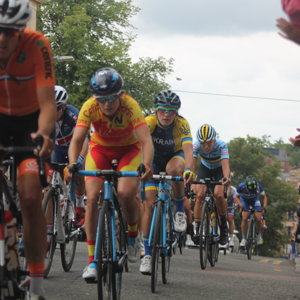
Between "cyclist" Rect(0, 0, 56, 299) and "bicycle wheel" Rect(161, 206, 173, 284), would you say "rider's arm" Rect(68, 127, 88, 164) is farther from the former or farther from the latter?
"bicycle wheel" Rect(161, 206, 173, 284)

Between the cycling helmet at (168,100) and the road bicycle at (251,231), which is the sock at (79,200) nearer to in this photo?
the cycling helmet at (168,100)

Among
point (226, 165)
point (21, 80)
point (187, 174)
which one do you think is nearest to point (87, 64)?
point (226, 165)

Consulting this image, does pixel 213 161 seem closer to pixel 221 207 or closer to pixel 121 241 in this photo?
pixel 221 207

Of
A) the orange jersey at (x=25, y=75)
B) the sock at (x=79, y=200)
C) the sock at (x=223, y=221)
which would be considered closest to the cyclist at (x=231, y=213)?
the sock at (x=223, y=221)

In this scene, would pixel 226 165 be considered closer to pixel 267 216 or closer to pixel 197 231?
pixel 197 231

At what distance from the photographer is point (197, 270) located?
42.6ft

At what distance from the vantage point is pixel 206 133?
46.8 feet

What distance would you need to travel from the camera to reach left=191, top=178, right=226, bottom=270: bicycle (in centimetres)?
1322

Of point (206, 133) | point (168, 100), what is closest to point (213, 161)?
point (206, 133)

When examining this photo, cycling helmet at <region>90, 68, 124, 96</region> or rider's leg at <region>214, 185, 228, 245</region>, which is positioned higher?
cycling helmet at <region>90, 68, 124, 96</region>

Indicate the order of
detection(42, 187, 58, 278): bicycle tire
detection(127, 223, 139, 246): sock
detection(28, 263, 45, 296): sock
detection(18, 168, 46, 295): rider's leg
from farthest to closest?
detection(42, 187, 58, 278): bicycle tire, detection(127, 223, 139, 246): sock, detection(28, 263, 45, 296): sock, detection(18, 168, 46, 295): rider's leg

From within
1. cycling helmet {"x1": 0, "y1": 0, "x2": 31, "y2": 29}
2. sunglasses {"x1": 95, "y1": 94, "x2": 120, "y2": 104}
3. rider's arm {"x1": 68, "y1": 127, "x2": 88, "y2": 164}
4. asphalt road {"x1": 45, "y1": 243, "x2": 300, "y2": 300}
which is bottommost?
asphalt road {"x1": 45, "y1": 243, "x2": 300, "y2": 300}

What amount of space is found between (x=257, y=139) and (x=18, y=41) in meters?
87.7

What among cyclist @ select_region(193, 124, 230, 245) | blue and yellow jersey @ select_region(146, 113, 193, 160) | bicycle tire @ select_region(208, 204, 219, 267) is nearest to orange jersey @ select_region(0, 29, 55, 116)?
blue and yellow jersey @ select_region(146, 113, 193, 160)
